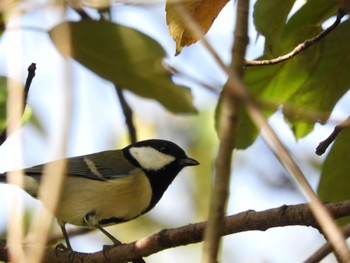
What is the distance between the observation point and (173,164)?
4.08 meters

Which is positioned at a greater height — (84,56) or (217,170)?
(84,56)

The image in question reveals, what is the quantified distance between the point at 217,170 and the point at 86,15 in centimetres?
244

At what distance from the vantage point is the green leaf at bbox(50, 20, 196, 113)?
7.47 feet

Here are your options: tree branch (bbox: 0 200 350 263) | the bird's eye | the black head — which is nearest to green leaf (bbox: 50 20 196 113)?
tree branch (bbox: 0 200 350 263)

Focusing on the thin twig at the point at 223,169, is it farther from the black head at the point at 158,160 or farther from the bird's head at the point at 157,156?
the bird's head at the point at 157,156

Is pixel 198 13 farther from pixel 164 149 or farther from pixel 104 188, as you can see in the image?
pixel 164 149

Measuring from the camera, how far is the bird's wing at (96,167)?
3559 mm

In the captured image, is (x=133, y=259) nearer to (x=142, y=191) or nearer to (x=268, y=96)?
(x=268, y=96)

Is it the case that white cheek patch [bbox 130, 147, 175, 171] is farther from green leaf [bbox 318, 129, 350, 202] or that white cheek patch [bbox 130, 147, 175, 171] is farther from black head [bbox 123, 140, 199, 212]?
green leaf [bbox 318, 129, 350, 202]

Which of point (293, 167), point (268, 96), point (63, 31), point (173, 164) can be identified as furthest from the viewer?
point (173, 164)

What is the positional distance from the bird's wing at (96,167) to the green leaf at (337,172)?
1.50 m

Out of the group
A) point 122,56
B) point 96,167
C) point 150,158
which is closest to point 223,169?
point 122,56

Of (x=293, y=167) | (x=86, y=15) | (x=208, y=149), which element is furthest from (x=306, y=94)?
(x=208, y=149)

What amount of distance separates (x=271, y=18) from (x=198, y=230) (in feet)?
2.18
